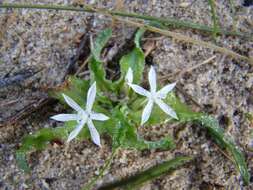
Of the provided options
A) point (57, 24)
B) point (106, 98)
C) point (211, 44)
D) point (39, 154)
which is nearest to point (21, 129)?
point (39, 154)

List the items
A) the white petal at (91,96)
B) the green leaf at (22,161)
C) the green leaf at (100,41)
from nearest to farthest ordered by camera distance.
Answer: the white petal at (91,96), the green leaf at (22,161), the green leaf at (100,41)

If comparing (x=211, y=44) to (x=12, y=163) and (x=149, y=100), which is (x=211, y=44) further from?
(x=12, y=163)

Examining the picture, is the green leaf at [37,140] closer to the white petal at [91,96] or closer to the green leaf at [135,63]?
the white petal at [91,96]

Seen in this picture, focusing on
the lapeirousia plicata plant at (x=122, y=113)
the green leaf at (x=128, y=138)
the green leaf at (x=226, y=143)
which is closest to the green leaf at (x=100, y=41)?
the lapeirousia plicata plant at (x=122, y=113)

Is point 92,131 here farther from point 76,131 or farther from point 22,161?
point 22,161

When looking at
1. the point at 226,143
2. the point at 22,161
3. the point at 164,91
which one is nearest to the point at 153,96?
the point at 164,91

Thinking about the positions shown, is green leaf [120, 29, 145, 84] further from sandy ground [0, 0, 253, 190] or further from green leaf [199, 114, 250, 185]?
green leaf [199, 114, 250, 185]

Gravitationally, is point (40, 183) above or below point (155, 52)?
below
